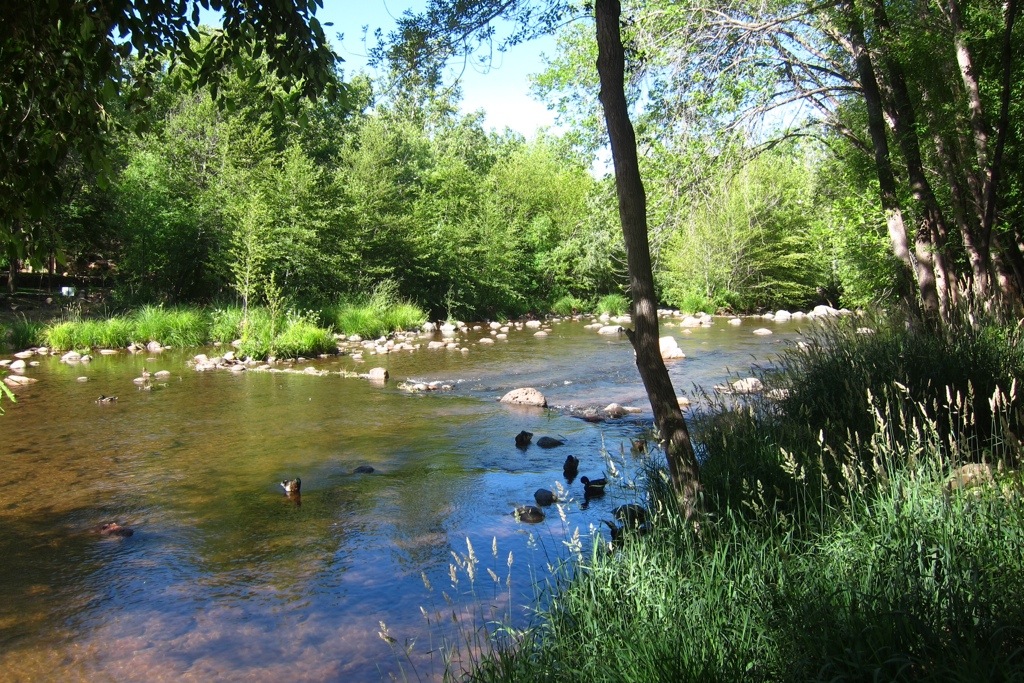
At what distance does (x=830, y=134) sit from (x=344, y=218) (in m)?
16.5

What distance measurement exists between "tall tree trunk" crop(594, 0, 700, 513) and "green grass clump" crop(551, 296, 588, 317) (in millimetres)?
28532

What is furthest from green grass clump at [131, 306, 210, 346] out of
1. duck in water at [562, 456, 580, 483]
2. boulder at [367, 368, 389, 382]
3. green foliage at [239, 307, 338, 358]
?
duck in water at [562, 456, 580, 483]

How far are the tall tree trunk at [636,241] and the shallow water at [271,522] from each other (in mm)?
469

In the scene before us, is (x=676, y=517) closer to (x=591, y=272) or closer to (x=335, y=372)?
(x=335, y=372)

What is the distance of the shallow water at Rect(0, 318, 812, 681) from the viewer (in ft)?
14.7

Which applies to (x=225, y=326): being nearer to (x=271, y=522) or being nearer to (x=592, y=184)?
(x=592, y=184)

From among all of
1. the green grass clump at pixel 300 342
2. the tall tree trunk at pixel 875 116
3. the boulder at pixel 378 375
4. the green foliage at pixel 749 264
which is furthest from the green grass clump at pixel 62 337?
the green foliage at pixel 749 264

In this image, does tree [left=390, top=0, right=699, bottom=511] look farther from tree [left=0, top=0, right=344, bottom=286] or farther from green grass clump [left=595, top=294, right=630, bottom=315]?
green grass clump [left=595, top=294, right=630, bottom=315]

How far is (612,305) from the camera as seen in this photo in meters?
33.2

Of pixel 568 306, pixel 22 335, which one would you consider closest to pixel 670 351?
pixel 22 335

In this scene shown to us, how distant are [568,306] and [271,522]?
88.9 feet

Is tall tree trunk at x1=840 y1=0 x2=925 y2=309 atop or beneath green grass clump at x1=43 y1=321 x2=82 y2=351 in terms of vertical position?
atop

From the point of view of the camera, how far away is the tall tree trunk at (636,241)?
4.00 m

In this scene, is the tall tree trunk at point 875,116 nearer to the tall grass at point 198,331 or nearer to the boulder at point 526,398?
the boulder at point 526,398
